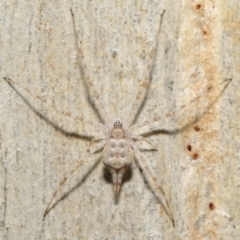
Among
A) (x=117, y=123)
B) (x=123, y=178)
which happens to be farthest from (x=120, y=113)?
(x=123, y=178)

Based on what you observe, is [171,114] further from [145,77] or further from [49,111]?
[49,111]

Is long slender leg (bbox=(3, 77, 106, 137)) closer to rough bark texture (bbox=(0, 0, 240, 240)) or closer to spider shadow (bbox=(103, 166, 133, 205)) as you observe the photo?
rough bark texture (bbox=(0, 0, 240, 240))

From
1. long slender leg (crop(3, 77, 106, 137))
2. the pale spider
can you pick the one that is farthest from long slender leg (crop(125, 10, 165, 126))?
long slender leg (crop(3, 77, 106, 137))

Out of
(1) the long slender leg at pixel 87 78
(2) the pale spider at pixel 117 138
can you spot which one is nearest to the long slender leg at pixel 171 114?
(2) the pale spider at pixel 117 138

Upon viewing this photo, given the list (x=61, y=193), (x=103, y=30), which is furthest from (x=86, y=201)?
(x=103, y=30)

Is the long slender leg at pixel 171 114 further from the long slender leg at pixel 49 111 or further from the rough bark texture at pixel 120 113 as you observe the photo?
the long slender leg at pixel 49 111

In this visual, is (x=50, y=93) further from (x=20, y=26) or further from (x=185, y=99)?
(x=185, y=99)
